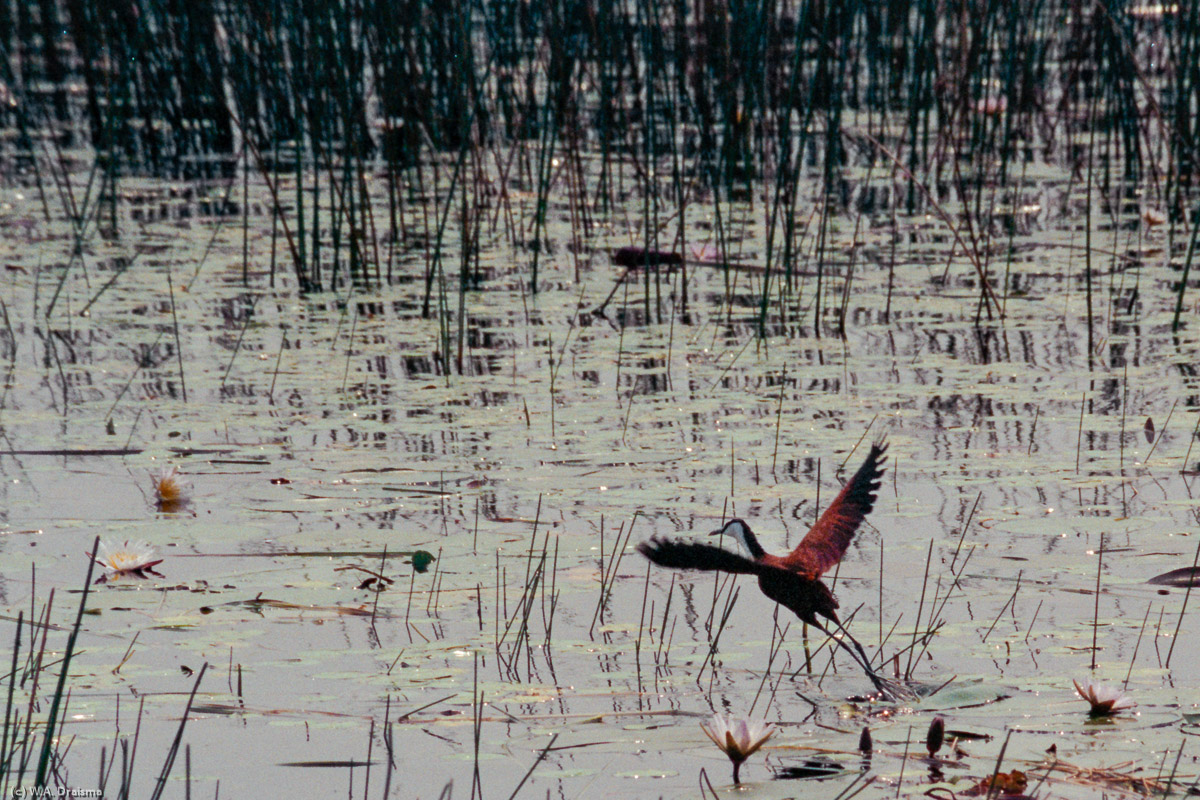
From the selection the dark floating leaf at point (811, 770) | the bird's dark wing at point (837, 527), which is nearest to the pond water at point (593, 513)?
the dark floating leaf at point (811, 770)

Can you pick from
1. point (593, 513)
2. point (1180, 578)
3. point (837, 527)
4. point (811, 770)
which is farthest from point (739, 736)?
point (593, 513)

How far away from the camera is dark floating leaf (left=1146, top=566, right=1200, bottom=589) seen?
207cm

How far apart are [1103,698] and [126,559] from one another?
4.04 feet

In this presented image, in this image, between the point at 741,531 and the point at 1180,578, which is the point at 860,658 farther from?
the point at 1180,578

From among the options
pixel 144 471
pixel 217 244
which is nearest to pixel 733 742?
pixel 144 471

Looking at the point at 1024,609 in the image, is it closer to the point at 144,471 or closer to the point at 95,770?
the point at 95,770

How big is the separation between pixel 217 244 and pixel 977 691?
137 inches

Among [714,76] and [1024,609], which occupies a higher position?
[714,76]

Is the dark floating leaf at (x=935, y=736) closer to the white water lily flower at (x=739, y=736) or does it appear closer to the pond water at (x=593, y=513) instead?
the pond water at (x=593, y=513)

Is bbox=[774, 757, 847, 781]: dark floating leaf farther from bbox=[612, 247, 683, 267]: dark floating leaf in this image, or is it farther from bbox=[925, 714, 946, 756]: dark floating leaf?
bbox=[612, 247, 683, 267]: dark floating leaf

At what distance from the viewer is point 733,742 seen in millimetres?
1496

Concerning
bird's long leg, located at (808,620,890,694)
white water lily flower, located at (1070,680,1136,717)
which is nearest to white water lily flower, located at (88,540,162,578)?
bird's long leg, located at (808,620,890,694)

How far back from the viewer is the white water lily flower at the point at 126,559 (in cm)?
216

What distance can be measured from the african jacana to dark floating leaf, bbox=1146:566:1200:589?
0.41 m
